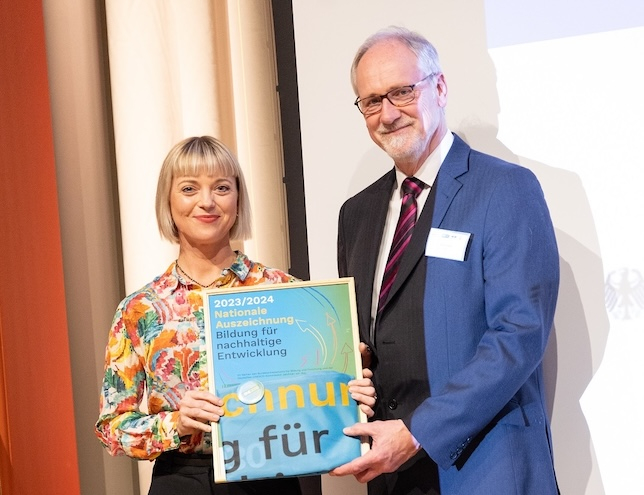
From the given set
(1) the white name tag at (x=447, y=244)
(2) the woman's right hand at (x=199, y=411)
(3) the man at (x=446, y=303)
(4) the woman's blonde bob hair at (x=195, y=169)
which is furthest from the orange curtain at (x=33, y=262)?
(1) the white name tag at (x=447, y=244)

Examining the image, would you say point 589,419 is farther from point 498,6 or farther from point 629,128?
point 498,6

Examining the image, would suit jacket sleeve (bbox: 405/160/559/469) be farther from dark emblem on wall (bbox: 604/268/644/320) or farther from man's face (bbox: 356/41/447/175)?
dark emblem on wall (bbox: 604/268/644/320)

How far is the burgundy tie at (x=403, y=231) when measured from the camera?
2.24m

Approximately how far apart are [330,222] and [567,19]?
1.03 m

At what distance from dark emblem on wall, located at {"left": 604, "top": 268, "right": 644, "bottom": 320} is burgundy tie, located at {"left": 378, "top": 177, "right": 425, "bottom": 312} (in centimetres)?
71

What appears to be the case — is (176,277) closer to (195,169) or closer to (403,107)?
(195,169)

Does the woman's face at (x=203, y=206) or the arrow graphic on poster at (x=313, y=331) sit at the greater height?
the woman's face at (x=203, y=206)

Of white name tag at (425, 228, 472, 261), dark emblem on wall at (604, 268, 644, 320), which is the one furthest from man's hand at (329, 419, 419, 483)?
dark emblem on wall at (604, 268, 644, 320)

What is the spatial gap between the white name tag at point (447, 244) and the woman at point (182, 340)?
36cm

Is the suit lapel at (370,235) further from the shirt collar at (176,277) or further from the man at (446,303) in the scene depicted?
the shirt collar at (176,277)

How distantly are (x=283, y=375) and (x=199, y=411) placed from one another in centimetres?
22

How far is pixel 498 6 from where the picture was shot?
2637 millimetres

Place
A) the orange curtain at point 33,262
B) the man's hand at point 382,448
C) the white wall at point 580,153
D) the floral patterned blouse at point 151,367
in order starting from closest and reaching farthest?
the man's hand at point 382,448
the floral patterned blouse at point 151,367
the white wall at point 580,153
the orange curtain at point 33,262

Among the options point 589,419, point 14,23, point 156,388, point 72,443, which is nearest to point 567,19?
point 589,419
